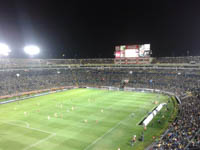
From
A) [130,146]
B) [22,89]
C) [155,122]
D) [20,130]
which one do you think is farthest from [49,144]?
[22,89]

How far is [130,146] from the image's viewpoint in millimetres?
22438

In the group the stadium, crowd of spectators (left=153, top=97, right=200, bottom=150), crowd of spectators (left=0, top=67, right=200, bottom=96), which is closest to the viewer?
crowd of spectators (left=153, top=97, right=200, bottom=150)

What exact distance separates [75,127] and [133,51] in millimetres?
47005

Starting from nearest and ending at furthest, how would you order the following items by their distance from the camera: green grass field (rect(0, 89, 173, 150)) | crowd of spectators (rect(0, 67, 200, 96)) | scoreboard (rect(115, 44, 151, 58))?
green grass field (rect(0, 89, 173, 150)) < crowd of spectators (rect(0, 67, 200, 96)) < scoreboard (rect(115, 44, 151, 58))

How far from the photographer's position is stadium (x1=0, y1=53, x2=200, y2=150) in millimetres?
23188

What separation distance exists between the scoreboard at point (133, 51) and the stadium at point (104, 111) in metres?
2.17

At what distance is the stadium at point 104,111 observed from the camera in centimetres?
2319

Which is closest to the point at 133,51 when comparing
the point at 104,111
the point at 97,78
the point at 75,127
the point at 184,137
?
the point at 97,78

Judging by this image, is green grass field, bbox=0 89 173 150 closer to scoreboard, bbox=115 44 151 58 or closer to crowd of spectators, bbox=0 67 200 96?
crowd of spectators, bbox=0 67 200 96

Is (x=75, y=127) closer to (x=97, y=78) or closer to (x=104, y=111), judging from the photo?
(x=104, y=111)

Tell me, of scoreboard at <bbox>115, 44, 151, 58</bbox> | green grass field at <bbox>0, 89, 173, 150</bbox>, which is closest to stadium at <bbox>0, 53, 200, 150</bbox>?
green grass field at <bbox>0, 89, 173, 150</bbox>

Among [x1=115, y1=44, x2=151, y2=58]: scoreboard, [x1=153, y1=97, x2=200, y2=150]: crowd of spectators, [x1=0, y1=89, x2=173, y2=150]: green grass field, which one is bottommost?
[x1=0, y1=89, x2=173, y2=150]: green grass field

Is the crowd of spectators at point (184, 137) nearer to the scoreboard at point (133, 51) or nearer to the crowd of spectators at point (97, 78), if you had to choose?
the crowd of spectators at point (97, 78)

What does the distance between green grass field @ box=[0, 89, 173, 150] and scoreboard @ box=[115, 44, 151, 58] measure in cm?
2882
